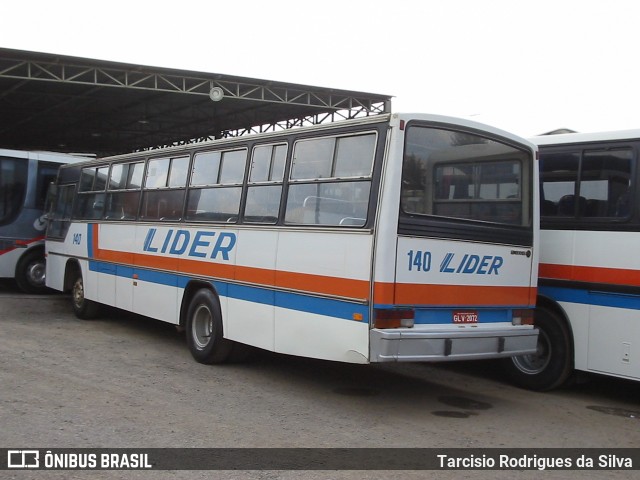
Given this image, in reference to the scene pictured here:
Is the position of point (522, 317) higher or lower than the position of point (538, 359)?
higher

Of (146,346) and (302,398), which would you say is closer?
(302,398)

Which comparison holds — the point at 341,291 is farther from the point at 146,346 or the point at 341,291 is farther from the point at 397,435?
the point at 146,346

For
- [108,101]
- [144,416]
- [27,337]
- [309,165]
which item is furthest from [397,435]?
[108,101]

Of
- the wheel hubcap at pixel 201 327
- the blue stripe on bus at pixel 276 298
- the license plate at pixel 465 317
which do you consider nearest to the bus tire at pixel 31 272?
the blue stripe on bus at pixel 276 298

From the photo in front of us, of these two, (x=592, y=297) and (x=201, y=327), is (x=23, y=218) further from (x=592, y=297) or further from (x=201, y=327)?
(x=592, y=297)

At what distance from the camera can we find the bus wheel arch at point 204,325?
8.37 meters

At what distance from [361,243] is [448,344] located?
1.31m

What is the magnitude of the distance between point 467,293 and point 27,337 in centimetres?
678

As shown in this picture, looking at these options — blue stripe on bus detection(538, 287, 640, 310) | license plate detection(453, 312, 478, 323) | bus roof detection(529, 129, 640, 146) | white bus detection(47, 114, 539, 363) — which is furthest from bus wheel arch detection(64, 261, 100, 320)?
bus roof detection(529, 129, 640, 146)

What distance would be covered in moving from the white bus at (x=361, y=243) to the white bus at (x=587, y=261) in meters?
0.55

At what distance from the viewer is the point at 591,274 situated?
7328mm

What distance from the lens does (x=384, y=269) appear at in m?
6.13

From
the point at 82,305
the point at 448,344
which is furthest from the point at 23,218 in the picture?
the point at 448,344

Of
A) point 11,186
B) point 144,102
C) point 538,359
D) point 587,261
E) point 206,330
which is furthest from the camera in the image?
point 144,102
